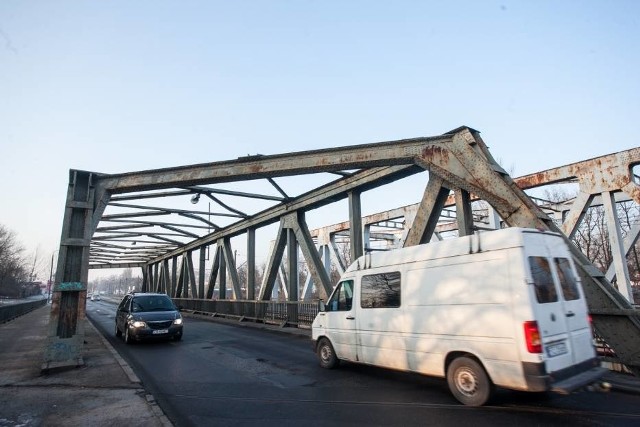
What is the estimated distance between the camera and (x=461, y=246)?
19.0 ft

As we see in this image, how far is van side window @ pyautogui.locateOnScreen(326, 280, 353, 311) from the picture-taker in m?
7.84

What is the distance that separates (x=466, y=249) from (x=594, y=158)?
8086mm

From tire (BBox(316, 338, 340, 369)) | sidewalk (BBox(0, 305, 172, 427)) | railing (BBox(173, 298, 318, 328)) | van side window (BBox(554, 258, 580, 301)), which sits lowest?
sidewalk (BBox(0, 305, 172, 427))

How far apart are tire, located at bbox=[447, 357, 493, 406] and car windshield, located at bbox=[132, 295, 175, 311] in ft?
36.7

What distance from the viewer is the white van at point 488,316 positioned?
4.81 m

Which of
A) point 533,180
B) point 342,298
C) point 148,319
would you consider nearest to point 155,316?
point 148,319

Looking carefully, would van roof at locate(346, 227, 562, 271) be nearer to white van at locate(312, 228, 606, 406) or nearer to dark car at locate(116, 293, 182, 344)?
white van at locate(312, 228, 606, 406)

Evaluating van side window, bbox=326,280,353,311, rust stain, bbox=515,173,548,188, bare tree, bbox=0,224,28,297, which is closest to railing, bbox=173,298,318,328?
van side window, bbox=326,280,353,311

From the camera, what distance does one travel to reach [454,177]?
834cm

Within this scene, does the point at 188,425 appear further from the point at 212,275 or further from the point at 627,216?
the point at 627,216

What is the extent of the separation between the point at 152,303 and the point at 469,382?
12.0 meters

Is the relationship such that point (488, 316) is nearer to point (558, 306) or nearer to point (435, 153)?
point (558, 306)

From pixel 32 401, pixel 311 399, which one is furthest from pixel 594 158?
pixel 32 401

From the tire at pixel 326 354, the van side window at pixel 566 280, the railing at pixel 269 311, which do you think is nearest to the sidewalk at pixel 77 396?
the tire at pixel 326 354
